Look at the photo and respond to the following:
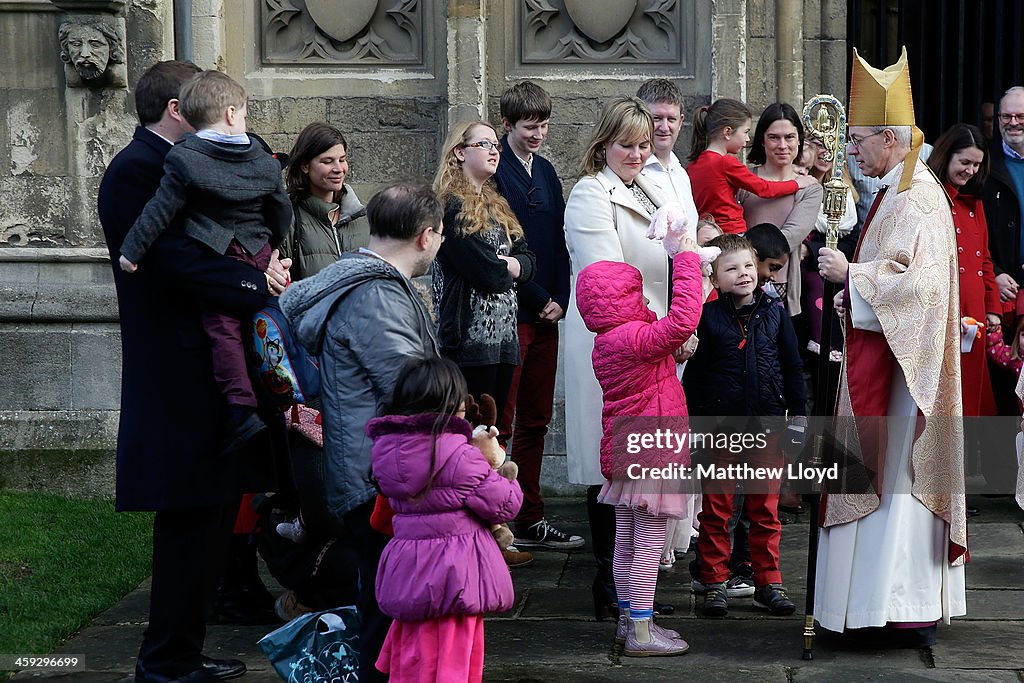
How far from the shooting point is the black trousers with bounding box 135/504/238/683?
4.55 metres

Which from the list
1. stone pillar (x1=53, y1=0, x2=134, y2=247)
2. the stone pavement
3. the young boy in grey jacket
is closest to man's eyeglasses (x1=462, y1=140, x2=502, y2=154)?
the young boy in grey jacket

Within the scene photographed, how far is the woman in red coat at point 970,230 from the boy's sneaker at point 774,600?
2159 millimetres

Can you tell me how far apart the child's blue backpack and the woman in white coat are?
1.42m

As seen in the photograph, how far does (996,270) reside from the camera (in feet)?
24.9

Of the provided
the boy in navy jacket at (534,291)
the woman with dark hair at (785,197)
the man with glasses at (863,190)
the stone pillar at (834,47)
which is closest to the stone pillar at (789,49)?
the stone pillar at (834,47)

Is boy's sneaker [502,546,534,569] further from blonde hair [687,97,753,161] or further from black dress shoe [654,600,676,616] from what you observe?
blonde hair [687,97,753,161]

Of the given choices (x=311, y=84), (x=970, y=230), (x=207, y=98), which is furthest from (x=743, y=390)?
(x=311, y=84)

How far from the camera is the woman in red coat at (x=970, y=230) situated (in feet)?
23.2

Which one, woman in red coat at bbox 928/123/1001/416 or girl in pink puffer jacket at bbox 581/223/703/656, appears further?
woman in red coat at bbox 928/123/1001/416

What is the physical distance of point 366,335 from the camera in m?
4.09

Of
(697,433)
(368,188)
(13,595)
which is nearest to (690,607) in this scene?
(697,433)

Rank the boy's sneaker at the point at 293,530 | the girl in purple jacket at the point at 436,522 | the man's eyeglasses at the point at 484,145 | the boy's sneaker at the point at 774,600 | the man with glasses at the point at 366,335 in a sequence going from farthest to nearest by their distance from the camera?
1. the man's eyeglasses at the point at 484,145
2. the boy's sneaker at the point at 774,600
3. the boy's sneaker at the point at 293,530
4. the man with glasses at the point at 366,335
5. the girl in purple jacket at the point at 436,522

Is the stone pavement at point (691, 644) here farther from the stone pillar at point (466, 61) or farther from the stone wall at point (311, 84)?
the stone pillar at point (466, 61)

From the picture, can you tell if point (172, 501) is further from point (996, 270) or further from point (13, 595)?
point (996, 270)
